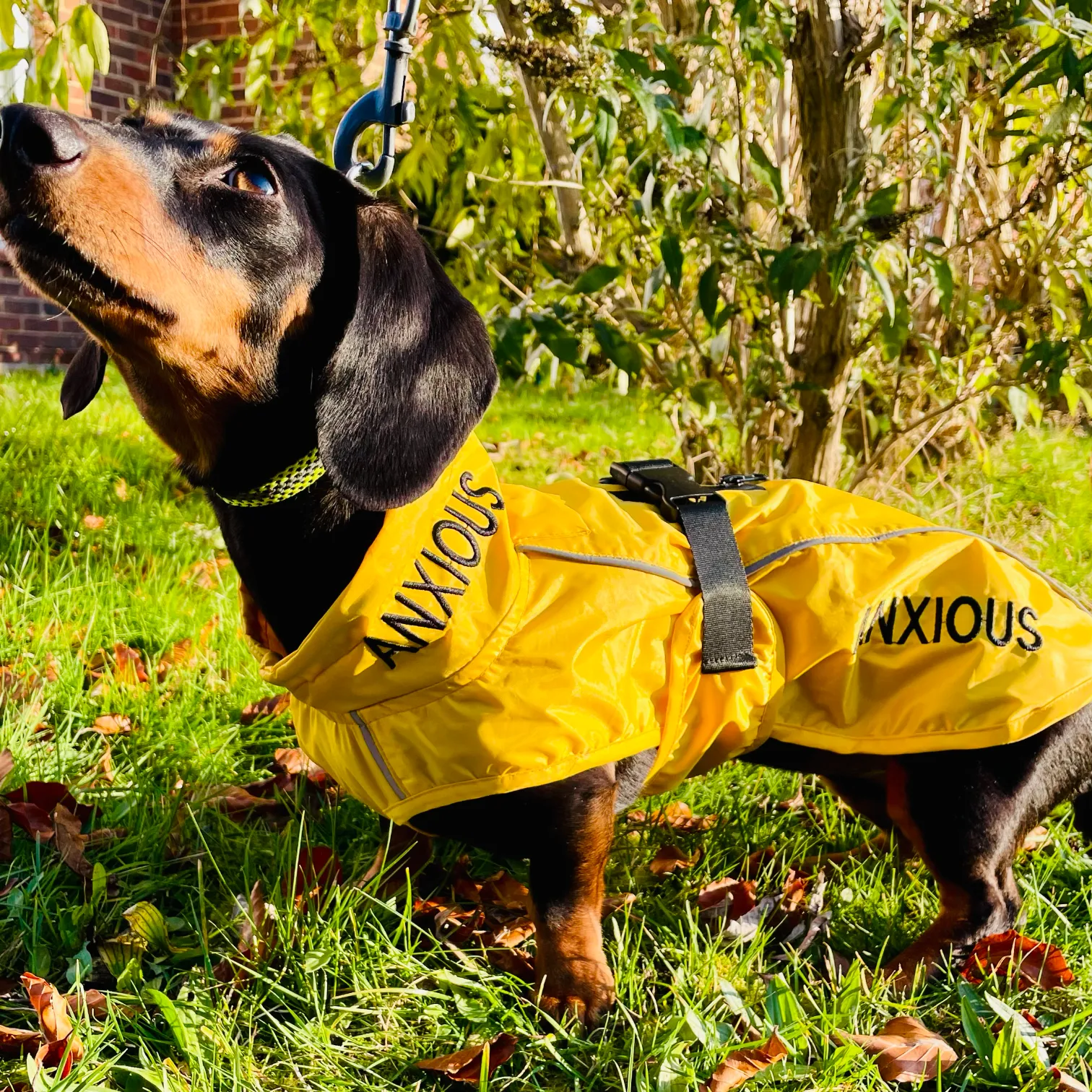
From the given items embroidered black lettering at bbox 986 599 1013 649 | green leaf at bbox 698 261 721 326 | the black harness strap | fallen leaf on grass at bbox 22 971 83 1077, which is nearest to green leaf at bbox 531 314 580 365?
green leaf at bbox 698 261 721 326

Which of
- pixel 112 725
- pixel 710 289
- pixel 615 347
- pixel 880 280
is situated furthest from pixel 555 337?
pixel 112 725

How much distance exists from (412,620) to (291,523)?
0.27 m

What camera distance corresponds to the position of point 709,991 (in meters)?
1.84

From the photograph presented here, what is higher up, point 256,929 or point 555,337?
point 555,337

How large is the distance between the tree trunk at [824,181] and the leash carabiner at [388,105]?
1439mm

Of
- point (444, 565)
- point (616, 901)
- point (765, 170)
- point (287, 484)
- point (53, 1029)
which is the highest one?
point (765, 170)

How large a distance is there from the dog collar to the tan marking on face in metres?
0.10

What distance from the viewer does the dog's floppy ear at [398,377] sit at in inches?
64.7

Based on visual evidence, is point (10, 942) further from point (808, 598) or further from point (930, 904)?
point (930, 904)

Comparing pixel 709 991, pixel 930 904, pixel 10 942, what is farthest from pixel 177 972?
pixel 930 904

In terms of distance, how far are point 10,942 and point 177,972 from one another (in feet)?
1.05

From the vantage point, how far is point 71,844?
2.13 m

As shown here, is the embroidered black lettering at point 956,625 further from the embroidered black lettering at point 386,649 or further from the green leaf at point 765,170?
the green leaf at point 765,170

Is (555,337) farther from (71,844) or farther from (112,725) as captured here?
(71,844)
